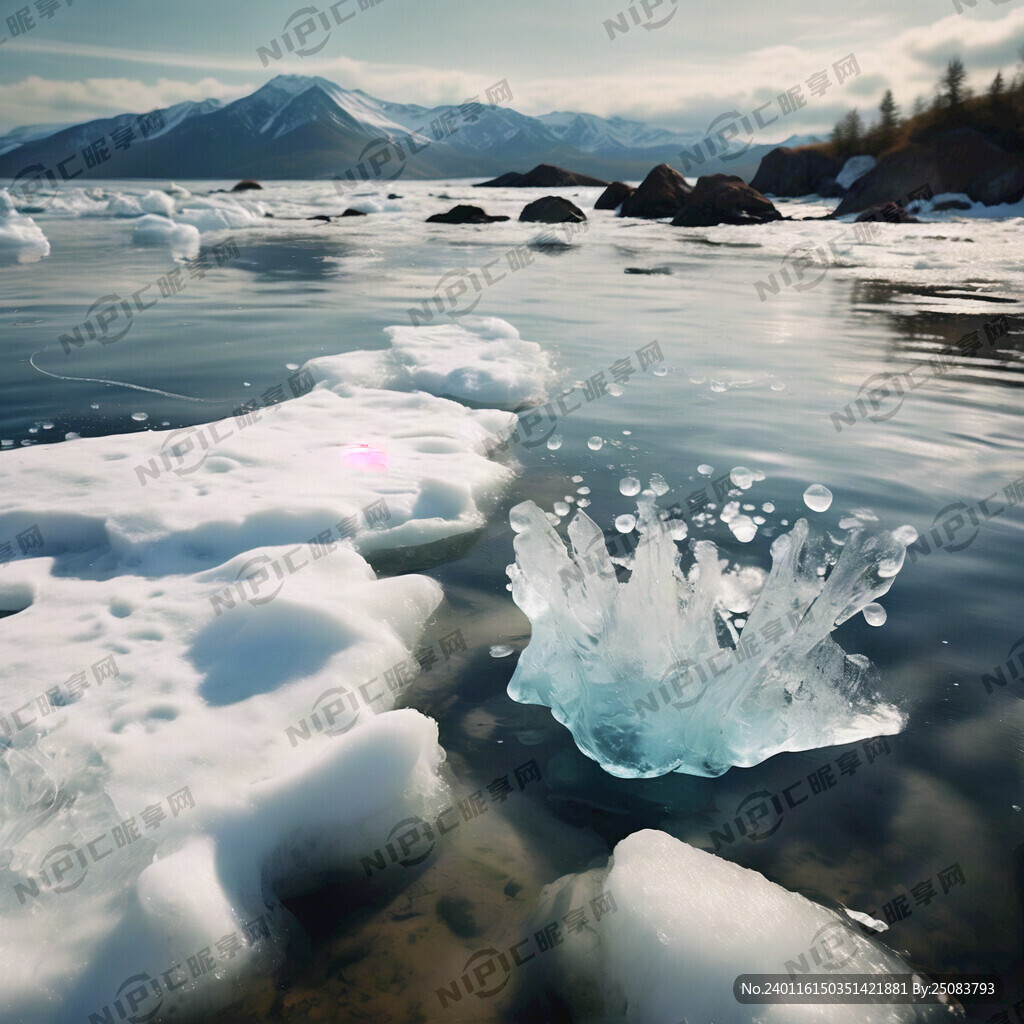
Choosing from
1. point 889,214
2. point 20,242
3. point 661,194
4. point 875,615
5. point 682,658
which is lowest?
point 889,214

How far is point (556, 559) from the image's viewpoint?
2.64 meters

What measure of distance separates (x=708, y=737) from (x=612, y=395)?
13.6 feet

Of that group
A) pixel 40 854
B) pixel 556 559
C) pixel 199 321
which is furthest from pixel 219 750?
pixel 199 321

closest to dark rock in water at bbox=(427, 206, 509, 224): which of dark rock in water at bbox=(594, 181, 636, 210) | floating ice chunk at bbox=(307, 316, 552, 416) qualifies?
dark rock in water at bbox=(594, 181, 636, 210)

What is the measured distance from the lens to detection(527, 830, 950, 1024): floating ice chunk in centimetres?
164

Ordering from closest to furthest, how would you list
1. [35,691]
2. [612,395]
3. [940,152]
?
[35,691], [612,395], [940,152]

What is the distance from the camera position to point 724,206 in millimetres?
26859

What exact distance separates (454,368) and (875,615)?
449 centimetres

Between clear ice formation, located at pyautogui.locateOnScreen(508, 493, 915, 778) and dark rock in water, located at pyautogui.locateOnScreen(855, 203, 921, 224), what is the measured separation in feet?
87.4

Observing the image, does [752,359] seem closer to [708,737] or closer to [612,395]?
[612,395]

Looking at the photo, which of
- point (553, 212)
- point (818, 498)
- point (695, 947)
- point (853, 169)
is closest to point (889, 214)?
point (553, 212)

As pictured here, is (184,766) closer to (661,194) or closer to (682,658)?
(682,658)

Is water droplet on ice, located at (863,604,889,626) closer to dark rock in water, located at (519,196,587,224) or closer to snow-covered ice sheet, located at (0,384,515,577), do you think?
snow-covered ice sheet, located at (0,384,515,577)

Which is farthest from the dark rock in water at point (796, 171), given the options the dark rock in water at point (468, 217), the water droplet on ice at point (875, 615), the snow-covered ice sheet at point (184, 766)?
the snow-covered ice sheet at point (184, 766)
